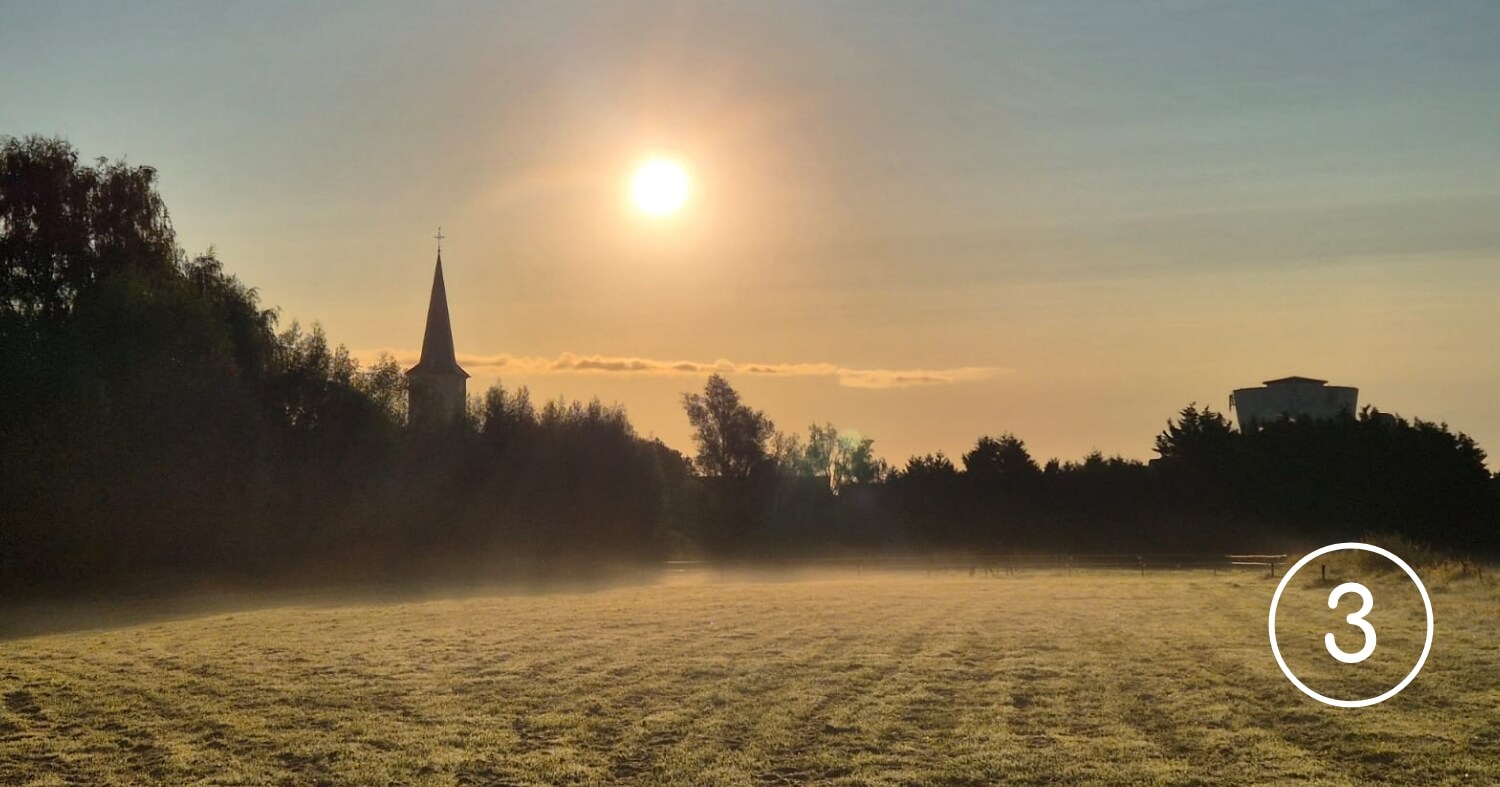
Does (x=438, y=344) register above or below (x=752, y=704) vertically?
above

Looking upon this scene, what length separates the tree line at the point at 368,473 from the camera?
42.4m

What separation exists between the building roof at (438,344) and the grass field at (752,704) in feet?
215

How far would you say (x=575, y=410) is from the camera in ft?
240

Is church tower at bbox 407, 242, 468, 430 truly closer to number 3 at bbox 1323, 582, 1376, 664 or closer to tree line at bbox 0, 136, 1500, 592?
tree line at bbox 0, 136, 1500, 592

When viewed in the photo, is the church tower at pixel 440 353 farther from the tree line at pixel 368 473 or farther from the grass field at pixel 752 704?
the grass field at pixel 752 704

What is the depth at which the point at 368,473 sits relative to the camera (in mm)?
55344

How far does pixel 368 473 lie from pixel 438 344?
38077mm

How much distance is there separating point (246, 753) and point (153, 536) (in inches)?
1394

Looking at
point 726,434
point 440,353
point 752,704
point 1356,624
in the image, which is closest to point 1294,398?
point 726,434

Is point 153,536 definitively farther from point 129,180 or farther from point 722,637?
point 722,637

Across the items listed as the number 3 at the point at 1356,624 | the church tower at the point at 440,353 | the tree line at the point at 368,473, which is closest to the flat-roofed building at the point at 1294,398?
the tree line at the point at 368,473

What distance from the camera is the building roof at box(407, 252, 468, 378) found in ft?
300

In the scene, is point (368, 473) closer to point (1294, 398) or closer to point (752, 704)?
point (752, 704)

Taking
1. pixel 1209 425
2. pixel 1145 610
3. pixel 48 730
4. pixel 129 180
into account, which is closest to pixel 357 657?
pixel 48 730
